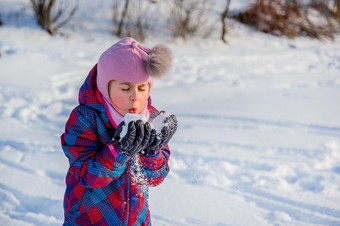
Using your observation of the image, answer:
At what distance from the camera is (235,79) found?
6.04m

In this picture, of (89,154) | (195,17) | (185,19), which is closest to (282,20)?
(195,17)

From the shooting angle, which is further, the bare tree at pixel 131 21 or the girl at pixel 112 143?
the bare tree at pixel 131 21

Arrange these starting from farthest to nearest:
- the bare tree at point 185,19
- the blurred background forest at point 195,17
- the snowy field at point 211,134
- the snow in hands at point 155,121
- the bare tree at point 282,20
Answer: the bare tree at point 282,20, the bare tree at point 185,19, the blurred background forest at point 195,17, the snowy field at point 211,134, the snow in hands at point 155,121

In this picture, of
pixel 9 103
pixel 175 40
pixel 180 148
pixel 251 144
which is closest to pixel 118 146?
pixel 180 148

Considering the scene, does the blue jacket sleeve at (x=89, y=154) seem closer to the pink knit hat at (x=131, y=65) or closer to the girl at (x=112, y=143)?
the girl at (x=112, y=143)

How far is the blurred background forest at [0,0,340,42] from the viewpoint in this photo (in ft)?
27.5

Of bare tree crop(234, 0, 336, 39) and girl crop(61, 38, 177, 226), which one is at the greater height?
girl crop(61, 38, 177, 226)

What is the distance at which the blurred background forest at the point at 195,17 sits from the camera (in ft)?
27.5

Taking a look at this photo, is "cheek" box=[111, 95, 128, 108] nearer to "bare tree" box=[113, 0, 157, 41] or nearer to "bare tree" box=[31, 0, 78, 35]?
"bare tree" box=[31, 0, 78, 35]

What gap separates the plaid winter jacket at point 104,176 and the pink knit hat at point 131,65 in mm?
93

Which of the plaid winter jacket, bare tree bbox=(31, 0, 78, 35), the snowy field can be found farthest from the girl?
bare tree bbox=(31, 0, 78, 35)

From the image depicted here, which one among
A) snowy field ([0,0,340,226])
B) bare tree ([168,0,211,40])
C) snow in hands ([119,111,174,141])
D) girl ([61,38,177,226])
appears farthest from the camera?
bare tree ([168,0,211,40])

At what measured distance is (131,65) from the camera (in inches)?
55.6

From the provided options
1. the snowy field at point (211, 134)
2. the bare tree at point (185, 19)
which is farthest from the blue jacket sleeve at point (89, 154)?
the bare tree at point (185, 19)
